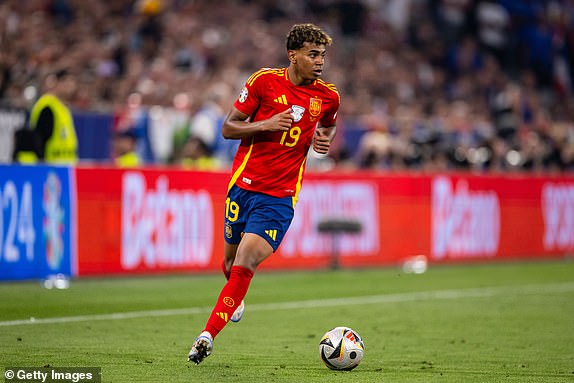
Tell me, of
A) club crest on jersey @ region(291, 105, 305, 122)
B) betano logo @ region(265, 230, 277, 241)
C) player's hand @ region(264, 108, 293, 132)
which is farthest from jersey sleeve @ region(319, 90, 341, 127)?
betano logo @ region(265, 230, 277, 241)

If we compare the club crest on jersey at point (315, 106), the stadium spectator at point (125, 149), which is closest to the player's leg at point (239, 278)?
the club crest on jersey at point (315, 106)

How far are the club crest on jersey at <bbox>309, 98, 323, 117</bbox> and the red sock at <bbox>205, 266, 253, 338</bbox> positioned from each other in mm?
1413

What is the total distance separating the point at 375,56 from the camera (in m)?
27.0

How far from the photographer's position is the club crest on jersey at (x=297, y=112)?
8.88 m

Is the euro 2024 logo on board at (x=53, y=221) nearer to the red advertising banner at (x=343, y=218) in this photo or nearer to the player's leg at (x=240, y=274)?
the red advertising banner at (x=343, y=218)

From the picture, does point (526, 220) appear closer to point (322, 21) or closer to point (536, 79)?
point (322, 21)

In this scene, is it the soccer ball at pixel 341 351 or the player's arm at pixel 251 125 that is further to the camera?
the player's arm at pixel 251 125

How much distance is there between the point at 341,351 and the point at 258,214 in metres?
1.23

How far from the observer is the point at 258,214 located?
8.73 metres

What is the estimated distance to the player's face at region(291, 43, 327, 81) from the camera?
8789 millimetres

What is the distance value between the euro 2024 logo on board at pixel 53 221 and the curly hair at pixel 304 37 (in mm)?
6897

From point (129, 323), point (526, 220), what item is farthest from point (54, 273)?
point (526, 220)

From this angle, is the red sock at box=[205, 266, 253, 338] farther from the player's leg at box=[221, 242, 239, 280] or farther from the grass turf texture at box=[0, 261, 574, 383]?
the player's leg at box=[221, 242, 239, 280]

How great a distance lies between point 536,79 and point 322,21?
7.30 metres
